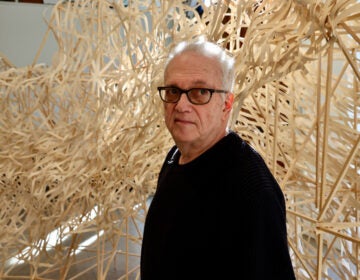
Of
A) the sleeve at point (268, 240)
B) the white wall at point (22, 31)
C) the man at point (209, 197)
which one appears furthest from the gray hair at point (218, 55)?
the white wall at point (22, 31)

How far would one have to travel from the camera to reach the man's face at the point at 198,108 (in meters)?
0.60

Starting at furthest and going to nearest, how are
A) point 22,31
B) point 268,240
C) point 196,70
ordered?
1. point 22,31
2. point 196,70
3. point 268,240

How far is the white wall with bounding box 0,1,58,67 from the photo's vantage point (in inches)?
111

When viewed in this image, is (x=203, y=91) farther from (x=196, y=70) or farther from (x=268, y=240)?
(x=268, y=240)

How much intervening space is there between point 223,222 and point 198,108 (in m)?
0.15

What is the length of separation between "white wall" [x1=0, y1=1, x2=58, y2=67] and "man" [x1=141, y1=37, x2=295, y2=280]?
2.34 m

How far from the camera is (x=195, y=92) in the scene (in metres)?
0.61

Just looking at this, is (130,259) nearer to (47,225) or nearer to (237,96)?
(47,225)

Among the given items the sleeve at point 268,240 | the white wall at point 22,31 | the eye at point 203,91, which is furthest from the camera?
the white wall at point 22,31

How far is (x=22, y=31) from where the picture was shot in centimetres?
285

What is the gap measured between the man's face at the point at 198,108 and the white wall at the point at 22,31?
2.34m

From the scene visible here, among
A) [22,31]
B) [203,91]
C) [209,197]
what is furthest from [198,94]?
[22,31]

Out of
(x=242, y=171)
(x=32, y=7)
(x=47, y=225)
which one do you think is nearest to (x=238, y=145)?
(x=242, y=171)

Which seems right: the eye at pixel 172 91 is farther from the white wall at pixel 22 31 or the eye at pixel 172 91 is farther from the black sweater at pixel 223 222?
the white wall at pixel 22 31
